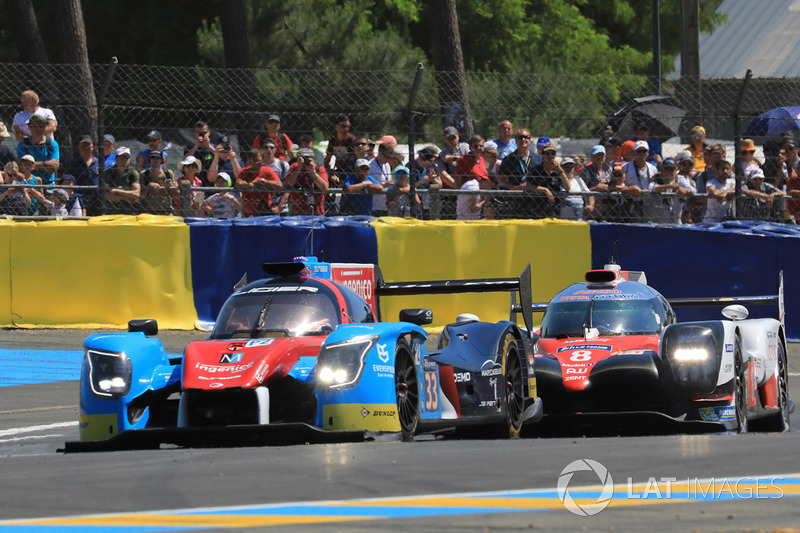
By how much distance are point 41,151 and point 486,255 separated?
524 centimetres

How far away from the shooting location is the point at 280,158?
1466 centimetres

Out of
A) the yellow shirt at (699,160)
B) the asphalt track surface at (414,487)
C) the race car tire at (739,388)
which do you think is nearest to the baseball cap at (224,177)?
the yellow shirt at (699,160)

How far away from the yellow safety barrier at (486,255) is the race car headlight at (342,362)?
6.34 m

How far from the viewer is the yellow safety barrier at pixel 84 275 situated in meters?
13.5

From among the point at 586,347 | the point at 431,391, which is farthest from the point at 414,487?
the point at 586,347

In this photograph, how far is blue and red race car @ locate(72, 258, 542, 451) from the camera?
7348 mm

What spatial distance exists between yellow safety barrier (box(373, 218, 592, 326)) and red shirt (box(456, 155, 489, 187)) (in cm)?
77

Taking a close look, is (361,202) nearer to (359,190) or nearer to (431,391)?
(359,190)

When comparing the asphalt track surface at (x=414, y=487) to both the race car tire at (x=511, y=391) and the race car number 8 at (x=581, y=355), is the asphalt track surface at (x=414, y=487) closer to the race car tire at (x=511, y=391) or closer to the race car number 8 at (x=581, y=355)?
the race car tire at (x=511, y=391)

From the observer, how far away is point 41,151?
14305 mm

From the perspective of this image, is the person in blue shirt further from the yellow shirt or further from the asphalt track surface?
the asphalt track surface

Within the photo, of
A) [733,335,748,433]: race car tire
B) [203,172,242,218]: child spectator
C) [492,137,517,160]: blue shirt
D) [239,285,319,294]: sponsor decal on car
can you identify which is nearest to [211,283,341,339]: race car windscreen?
[239,285,319,294]: sponsor decal on car

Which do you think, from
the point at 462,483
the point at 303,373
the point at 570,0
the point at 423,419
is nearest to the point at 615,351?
the point at 423,419

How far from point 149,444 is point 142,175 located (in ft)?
24.1
